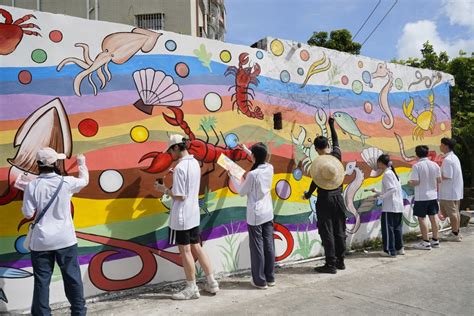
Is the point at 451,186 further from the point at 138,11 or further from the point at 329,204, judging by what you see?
the point at 138,11

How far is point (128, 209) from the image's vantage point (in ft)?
14.9

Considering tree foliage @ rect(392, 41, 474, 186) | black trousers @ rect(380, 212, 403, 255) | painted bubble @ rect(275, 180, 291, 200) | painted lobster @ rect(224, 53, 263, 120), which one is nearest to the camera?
painted lobster @ rect(224, 53, 263, 120)

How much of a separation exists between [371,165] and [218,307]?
387 centimetres

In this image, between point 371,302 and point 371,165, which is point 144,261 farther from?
point 371,165

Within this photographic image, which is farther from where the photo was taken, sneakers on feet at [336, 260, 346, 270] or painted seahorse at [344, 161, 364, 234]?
painted seahorse at [344, 161, 364, 234]

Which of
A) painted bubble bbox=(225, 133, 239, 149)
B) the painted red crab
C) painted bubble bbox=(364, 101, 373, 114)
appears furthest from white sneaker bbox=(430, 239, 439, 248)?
the painted red crab

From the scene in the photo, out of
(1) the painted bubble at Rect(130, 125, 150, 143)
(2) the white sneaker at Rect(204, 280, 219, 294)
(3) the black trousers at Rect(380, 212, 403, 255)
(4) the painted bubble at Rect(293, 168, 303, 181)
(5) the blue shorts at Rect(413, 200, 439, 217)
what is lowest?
(2) the white sneaker at Rect(204, 280, 219, 294)

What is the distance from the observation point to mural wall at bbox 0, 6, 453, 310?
13.2 ft

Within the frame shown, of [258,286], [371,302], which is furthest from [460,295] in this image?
[258,286]

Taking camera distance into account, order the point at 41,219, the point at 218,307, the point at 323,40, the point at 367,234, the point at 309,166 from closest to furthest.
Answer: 1. the point at 41,219
2. the point at 218,307
3. the point at 309,166
4. the point at 367,234
5. the point at 323,40

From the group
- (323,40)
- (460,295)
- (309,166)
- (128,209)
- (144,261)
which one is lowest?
(460,295)

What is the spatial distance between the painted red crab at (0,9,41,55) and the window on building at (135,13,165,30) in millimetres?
14027

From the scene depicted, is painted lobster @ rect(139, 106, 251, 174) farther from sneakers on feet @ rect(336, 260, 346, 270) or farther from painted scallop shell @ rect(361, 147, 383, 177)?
painted scallop shell @ rect(361, 147, 383, 177)

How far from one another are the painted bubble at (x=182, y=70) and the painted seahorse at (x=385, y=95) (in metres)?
3.53
